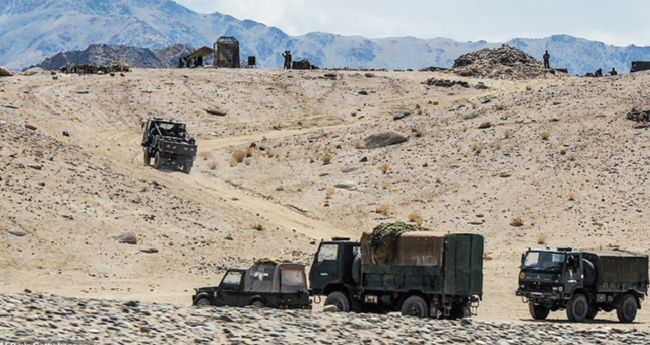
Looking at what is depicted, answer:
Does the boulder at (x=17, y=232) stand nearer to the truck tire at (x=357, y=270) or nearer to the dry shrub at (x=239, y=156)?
the truck tire at (x=357, y=270)

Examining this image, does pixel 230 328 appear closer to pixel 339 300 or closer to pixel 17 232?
pixel 339 300

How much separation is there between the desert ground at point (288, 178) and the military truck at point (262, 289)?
15.1 ft

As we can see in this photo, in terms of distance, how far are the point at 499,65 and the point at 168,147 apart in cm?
5175

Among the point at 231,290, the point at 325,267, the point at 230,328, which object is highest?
the point at 325,267

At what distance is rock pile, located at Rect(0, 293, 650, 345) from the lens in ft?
58.1

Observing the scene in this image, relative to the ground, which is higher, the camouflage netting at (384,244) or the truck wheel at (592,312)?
the camouflage netting at (384,244)

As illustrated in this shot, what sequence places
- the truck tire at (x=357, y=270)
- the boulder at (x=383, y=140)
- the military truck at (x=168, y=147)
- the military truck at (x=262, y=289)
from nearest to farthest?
the military truck at (x=262, y=289)
the truck tire at (x=357, y=270)
the military truck at (x=168, y=147)
the boulder at (x=383, y=140)

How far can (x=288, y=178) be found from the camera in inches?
2282

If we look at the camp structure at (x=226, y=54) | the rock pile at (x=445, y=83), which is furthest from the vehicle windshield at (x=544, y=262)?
the camp structure at (x=226, y=54)

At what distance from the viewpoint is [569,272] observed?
1210 inches

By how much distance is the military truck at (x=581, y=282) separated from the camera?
30578mm

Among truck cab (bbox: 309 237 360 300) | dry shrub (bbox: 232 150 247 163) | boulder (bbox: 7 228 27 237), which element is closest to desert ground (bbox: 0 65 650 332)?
boulder (bbox: 7 228 27 237)

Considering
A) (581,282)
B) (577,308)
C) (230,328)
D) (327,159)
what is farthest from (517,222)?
(230,328)

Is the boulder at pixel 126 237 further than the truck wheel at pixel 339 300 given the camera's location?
Yes
